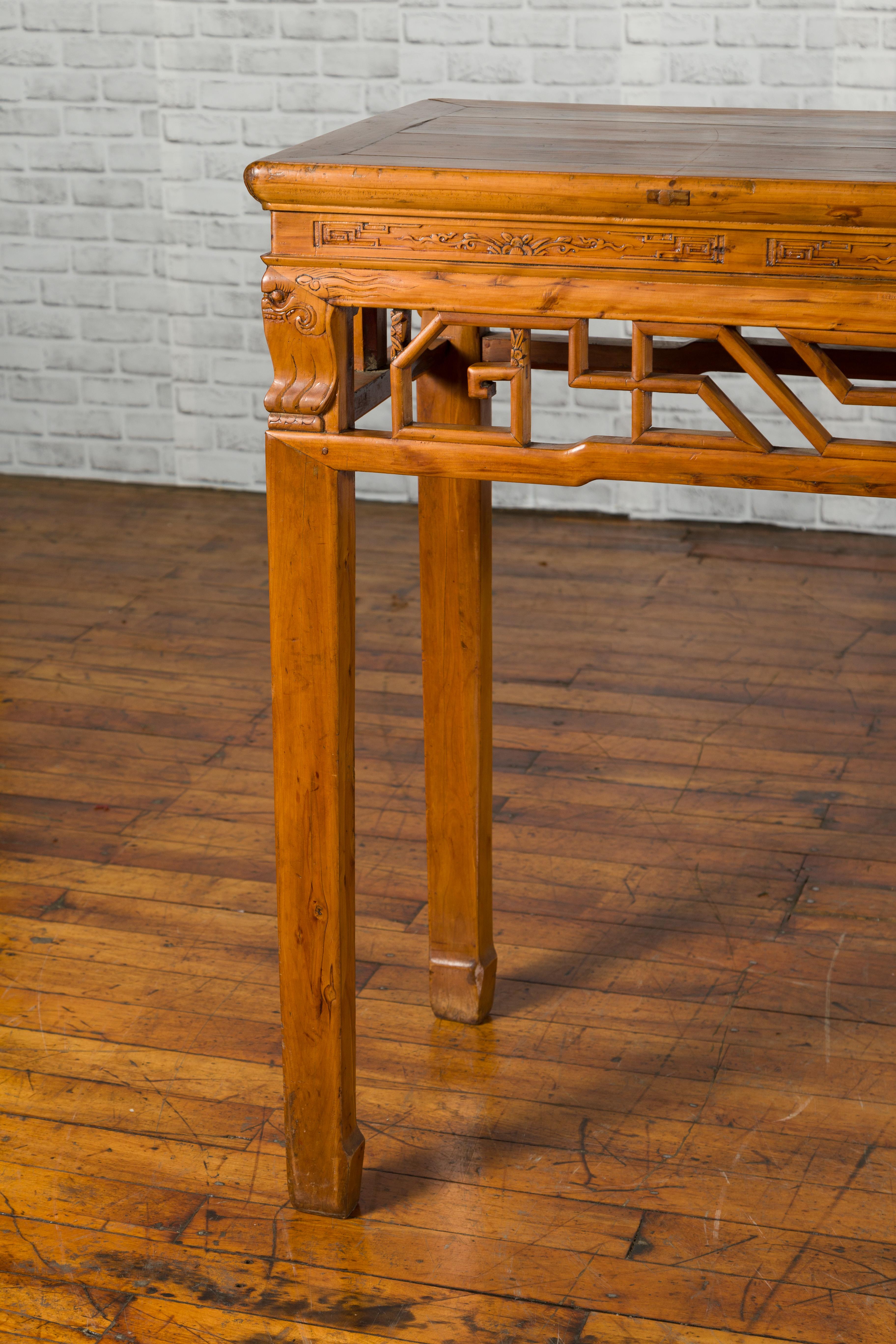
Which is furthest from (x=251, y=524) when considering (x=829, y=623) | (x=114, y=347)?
(x=829, y=623)

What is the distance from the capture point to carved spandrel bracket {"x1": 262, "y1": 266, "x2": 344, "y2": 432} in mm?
1157

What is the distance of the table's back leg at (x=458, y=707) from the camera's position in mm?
1519

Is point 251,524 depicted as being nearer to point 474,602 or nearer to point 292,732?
point 474,602

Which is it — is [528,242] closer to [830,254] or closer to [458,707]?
[830,254]

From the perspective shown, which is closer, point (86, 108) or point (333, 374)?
point (333, 374)

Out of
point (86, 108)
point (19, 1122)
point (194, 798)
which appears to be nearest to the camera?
point (19, 1122)

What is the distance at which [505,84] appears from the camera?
11.1 feet

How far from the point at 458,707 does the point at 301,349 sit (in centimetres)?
52

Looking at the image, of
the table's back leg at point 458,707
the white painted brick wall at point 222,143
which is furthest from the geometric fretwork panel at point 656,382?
the white painted brick wall at point 222,143

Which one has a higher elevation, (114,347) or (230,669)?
(114,347)

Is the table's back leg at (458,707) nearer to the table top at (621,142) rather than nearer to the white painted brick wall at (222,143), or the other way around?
the table top at (621,142)

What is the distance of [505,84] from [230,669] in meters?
1.52

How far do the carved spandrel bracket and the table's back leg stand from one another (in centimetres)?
27

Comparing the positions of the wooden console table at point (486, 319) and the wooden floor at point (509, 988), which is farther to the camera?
the wooden floor at point (509, 988)
